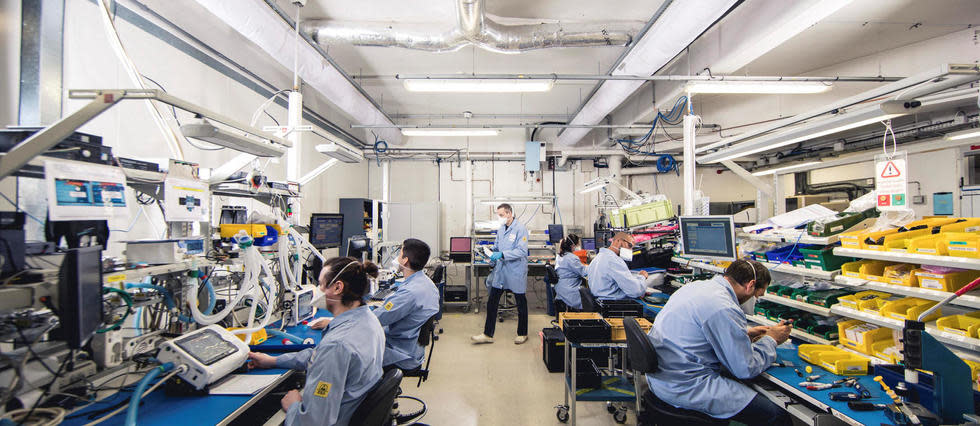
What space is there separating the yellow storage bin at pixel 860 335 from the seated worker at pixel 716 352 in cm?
38

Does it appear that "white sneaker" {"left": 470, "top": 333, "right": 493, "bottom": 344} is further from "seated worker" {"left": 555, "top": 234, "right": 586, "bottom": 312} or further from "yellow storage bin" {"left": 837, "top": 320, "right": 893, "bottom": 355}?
"yellow storage bin" {"left": 837, "top": 320, "right": 893, "bottom": 355}

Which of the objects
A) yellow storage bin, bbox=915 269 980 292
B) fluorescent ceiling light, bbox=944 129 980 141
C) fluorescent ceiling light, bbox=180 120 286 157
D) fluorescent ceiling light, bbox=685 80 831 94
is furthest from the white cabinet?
fluorescent ceiling light, bbox=944 129 980 141

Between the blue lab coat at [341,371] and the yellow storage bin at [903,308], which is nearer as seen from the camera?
the blue lab coat at [341,371]

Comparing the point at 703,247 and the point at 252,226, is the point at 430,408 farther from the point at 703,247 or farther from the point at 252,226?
the point at 703,247

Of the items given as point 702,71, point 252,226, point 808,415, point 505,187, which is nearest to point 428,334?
point 252,226

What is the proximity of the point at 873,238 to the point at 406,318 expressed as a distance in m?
2.61

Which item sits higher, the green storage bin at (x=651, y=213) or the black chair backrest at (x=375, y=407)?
the green storage bin at (x=651, y=213)

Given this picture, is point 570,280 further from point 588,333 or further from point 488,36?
point 488,36

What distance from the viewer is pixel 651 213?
3740mm

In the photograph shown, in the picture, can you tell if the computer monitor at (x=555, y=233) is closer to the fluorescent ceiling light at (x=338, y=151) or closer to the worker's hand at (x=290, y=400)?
the fluorescent ceiling light at (x=338, y=151)

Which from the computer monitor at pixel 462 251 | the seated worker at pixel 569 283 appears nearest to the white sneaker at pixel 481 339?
the seated worker at pixel 569 283

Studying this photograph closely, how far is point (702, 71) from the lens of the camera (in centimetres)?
342

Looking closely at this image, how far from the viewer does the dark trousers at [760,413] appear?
1.72 meters

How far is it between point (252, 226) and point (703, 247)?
3.10 metres
